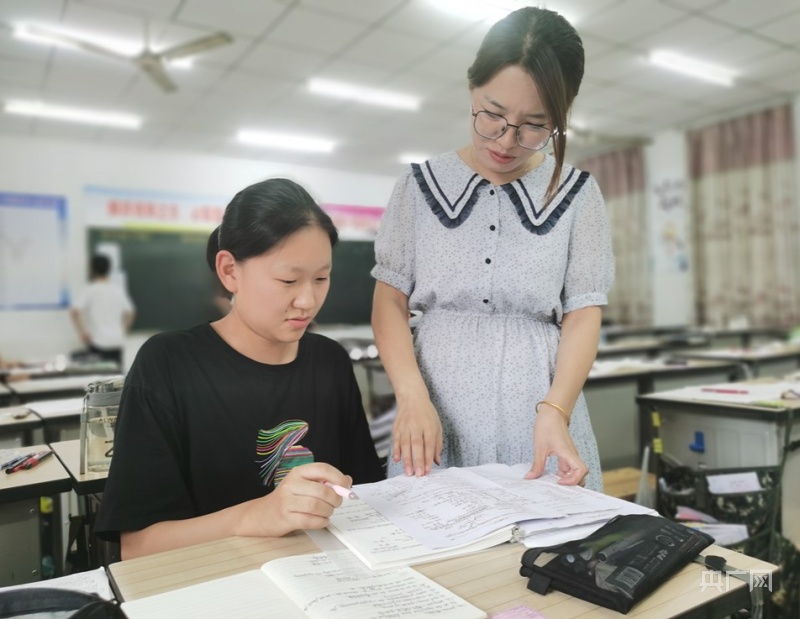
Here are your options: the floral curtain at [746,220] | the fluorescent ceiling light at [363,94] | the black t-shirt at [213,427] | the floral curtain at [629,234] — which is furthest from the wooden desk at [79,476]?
the floral curtain at [629,234]

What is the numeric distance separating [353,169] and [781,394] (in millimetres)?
6174

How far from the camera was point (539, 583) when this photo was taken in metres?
0.58

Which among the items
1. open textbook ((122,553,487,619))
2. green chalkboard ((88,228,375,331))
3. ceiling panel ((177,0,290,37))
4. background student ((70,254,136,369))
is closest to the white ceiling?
ceiling panel ((177,0,290,37))

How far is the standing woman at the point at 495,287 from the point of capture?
961 mm

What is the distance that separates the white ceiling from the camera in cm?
364

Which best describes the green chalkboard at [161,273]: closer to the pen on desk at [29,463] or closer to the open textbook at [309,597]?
the pen on desk at [29,463]

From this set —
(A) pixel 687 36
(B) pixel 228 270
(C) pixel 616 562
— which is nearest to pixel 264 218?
(B) pixel 228 270

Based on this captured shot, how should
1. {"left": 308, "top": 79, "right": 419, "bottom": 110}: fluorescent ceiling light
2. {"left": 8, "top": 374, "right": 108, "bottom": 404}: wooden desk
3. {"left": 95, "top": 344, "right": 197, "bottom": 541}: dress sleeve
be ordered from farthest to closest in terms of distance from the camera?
{"left": 308, "top": 79, "right": 419, "bottom": 110}: fluorescent ceiling light
{"left": 8, "top": 374, "right": 108, "bottom": 404}: wooden desk
{"left": 95, "top": 344, "right": 197, "bottom": 541}: dress sleeve

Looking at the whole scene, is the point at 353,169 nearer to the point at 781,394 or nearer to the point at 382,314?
the point at 781,394

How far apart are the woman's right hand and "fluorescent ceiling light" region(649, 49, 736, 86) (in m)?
4.28

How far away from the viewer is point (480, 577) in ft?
2.01

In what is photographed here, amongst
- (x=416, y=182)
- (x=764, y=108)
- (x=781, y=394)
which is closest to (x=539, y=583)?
(x=416, y=182)

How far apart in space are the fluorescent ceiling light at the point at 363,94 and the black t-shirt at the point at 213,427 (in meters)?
4.14

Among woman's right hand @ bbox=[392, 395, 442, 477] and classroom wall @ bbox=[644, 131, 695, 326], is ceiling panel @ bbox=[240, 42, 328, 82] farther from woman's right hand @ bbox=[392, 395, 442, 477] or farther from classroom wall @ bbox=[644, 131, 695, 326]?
classroom wall @ bbox=[644, 131, 695, 326]
